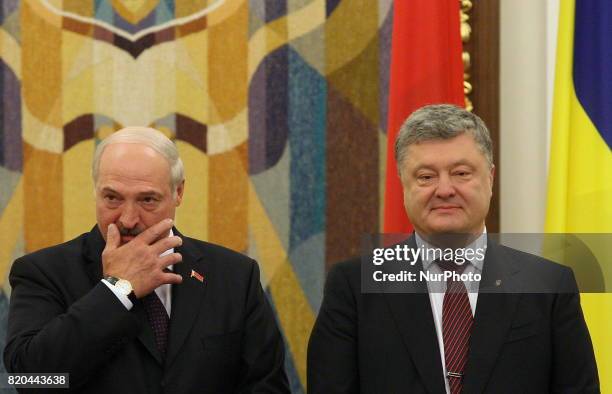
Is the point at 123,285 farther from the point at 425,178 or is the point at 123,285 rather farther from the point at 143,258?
the point at 425,178

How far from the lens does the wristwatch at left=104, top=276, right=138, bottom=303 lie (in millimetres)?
2053

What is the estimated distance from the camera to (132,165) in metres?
2.15

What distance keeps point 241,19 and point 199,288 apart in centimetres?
143

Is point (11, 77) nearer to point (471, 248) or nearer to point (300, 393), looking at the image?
point (300, 393)

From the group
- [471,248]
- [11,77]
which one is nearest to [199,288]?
[471,248]

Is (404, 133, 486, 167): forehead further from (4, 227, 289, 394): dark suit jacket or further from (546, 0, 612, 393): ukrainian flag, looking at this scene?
(546, 0, 612, 393): ukrainian flag

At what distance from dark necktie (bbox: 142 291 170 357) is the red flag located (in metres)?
1.06

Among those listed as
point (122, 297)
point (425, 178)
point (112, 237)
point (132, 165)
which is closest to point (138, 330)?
point (122, 297)

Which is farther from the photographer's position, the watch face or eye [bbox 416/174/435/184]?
eye [bbox 416/174/435/184]

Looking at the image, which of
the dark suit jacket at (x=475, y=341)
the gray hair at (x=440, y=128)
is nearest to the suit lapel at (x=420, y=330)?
the dark suit jacket at (x=475, y=341)

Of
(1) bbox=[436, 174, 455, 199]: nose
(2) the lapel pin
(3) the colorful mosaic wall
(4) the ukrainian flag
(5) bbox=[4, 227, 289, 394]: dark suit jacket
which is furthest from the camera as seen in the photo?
(3) the colorful mosaic wall

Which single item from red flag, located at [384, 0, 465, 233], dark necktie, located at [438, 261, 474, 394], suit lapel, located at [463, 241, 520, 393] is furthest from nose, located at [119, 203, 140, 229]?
red flag, located at [384, 0, 465, 233]

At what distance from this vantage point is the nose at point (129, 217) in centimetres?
213

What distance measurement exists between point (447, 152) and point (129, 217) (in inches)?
32.1
